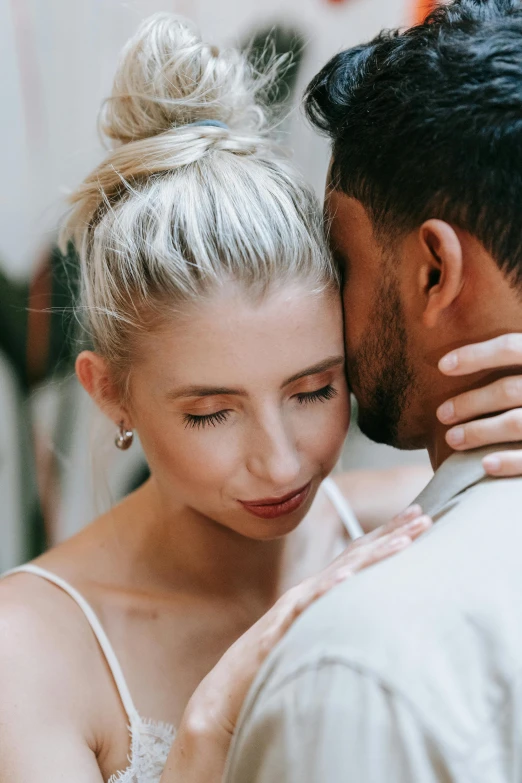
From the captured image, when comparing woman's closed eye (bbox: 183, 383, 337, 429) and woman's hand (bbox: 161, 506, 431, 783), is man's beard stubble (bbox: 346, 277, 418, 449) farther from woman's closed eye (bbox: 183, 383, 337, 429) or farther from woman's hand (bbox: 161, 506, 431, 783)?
woman's hand (bbox: 161, 506, 431, 783)

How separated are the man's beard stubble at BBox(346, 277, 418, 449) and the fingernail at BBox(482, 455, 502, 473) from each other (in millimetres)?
237

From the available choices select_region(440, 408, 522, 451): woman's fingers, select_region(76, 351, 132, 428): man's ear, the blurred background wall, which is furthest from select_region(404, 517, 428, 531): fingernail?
the blurred background wall

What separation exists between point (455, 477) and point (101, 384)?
549 millimetres

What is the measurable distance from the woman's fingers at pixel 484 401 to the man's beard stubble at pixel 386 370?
0.32ft

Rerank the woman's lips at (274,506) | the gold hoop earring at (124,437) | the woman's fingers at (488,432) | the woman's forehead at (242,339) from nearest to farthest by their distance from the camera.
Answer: the woman's fingers at (488,432), the woman's forehead at (242,339), the woman's lips at (274,506), the gold hoop earring at (124,437)

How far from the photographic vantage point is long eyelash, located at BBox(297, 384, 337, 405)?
1.02 m

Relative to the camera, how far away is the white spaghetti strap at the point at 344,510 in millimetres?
1427

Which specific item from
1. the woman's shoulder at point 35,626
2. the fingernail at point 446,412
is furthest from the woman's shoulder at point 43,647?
the fingernail at point 446,412

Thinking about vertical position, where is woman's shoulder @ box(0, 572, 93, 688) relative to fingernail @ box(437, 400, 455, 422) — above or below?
below

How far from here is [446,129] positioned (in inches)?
34.2

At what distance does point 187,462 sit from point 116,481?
0.84 meters

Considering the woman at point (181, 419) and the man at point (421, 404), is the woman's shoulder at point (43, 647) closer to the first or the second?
the woman at point (181, 419)

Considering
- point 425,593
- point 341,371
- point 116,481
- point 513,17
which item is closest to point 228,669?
point 425,593

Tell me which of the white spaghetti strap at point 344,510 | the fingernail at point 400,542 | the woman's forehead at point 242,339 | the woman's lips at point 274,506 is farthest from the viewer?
the white spaghetti strap at point 344,510
